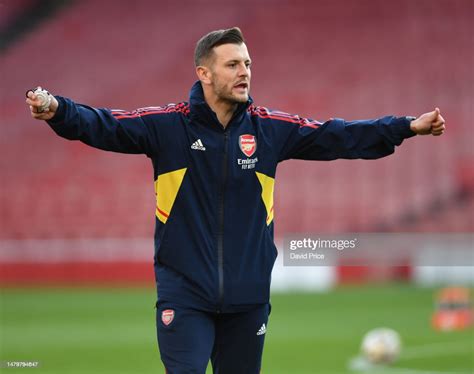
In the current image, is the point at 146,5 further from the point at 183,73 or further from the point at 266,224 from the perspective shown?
the point at 266,224

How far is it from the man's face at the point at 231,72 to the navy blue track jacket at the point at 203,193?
0.30 feet

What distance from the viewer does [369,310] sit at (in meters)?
14.1

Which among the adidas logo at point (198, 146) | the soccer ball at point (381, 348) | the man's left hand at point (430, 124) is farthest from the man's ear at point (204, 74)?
the soccer ball at point (381, 348)

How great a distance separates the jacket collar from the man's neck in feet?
0.14

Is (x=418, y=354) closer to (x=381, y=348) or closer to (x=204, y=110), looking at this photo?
(x=381, y=348)

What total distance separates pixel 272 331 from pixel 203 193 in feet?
25.7

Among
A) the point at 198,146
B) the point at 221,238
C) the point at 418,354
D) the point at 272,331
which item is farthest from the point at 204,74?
the point at 272,331

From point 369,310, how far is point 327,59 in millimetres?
9593

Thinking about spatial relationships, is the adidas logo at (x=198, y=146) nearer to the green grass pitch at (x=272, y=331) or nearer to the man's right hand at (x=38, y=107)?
the man's right hand at (x=38, y=107)

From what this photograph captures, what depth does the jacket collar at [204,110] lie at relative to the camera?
5.04 meters

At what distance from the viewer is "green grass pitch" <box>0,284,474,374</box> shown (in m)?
9.95

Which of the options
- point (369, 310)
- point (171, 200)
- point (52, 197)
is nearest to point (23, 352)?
point (369, 310)

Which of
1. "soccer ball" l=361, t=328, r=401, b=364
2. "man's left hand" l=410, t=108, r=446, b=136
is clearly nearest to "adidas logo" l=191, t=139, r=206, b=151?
"man's left hand" l=410, t=108, r=446, b=136

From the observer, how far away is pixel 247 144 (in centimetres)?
510
